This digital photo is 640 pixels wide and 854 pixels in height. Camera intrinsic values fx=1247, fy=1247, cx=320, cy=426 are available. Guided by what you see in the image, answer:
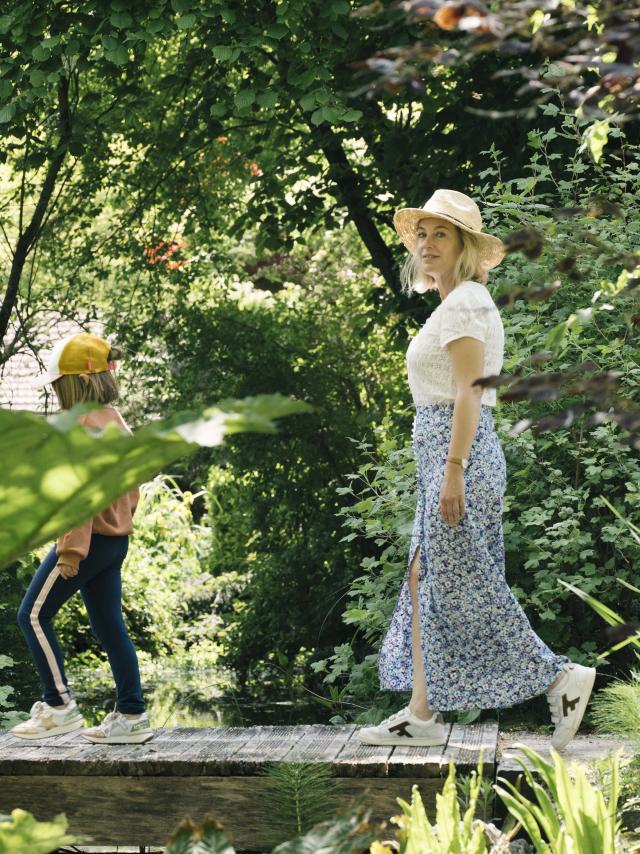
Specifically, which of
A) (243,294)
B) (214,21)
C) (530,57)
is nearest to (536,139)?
(530,57)

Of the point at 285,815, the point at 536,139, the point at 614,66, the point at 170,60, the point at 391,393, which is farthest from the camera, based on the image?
the point at 170,60

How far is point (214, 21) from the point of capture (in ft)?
24.0

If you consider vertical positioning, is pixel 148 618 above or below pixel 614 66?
below

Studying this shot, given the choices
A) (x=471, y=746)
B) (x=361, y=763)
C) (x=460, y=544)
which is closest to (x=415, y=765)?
(x=361, y=763)

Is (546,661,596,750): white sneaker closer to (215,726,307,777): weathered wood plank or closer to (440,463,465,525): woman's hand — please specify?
(440,463,465,525): woman's hand

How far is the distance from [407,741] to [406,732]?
3cm

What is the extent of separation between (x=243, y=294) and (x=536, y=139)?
16.8 ft

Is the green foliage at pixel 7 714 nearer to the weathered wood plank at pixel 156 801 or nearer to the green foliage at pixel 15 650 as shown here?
the green foliage at pixel 15 650

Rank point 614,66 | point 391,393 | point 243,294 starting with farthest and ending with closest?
point 243,294, point 391,393, point 614,66

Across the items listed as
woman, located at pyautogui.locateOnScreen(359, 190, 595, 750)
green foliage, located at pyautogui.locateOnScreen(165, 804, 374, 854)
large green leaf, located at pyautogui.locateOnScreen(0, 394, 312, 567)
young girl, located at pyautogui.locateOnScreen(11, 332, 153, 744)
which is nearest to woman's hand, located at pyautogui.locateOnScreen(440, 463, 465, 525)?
woman, located at pyautogui.locateOnScreen(359, 190, 595, 750)

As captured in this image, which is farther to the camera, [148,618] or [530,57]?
[148,618]

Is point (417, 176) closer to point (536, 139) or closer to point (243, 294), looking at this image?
point (536, 139)

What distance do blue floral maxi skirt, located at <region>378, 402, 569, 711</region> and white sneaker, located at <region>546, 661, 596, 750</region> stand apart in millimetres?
45

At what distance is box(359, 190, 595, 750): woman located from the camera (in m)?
3.84
